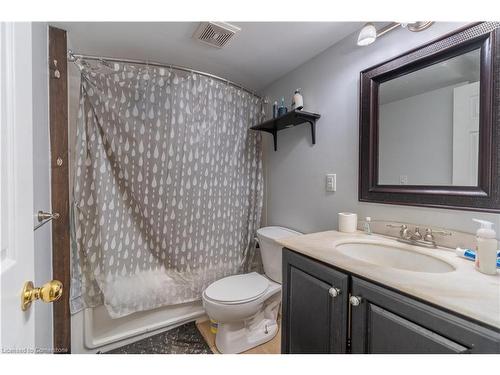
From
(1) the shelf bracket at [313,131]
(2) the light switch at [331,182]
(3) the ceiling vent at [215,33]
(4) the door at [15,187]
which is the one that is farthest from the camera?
(1) the shelf bracket at [313,131]

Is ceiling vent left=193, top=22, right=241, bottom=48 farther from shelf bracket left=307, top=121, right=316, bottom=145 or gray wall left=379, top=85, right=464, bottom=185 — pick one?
gray wall left=379, top=85, right=464, bottom=185

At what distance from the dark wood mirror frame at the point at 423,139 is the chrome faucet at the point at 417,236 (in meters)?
0.12

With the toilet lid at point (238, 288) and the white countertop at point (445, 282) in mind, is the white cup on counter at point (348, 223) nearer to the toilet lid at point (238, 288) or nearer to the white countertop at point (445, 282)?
the white countertop at point (445, 282)

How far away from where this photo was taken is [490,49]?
32.0 inches

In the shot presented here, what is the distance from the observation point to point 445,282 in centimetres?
62

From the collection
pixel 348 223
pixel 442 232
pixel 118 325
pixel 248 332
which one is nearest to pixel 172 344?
pixel 118 325

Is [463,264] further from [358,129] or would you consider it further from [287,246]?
[358,129]

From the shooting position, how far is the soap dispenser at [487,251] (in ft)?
2.17

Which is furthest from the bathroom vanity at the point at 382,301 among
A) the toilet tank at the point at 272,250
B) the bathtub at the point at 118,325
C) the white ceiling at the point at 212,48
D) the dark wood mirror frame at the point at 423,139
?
the white ceiling at the point at 212,48

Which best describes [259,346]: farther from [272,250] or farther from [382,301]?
[382,301]

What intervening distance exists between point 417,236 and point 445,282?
413mm
